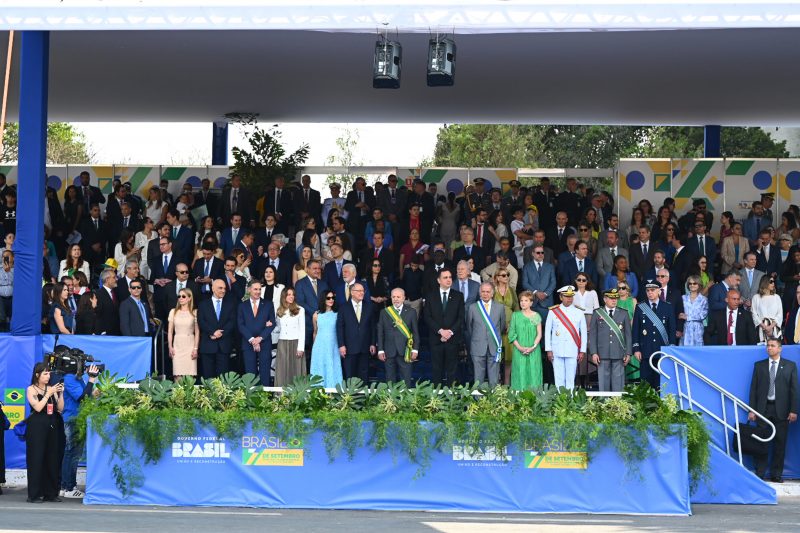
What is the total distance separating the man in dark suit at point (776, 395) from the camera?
14.9 m

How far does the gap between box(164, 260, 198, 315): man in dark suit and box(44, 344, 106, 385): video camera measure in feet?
13.5

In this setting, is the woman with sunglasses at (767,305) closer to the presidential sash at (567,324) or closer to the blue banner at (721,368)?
the blue banner at (721,368)

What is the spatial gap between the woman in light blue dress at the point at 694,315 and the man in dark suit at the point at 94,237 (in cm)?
1060

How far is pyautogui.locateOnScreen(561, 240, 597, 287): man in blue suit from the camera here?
18.8 meters

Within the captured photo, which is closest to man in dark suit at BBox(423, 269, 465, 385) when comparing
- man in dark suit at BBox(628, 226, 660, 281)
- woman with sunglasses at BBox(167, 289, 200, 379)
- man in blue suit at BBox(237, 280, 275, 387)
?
man in blue suit at BBox(237, 280, 275, 387)

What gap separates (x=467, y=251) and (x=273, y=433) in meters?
7.43

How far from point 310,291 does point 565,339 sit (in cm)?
369

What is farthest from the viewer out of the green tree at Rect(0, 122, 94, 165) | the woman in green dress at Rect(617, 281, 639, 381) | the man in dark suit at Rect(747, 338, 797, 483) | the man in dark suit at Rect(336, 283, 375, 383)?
the green tree at Rect(0, 122, 94, 165)

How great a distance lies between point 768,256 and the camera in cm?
2009

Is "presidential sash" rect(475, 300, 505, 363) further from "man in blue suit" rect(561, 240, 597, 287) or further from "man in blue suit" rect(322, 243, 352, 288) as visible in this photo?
"man in blue suit" rect(322, 243, 352, 288)

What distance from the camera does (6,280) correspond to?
61.1ft

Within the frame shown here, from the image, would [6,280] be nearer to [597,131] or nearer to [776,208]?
[776,208]

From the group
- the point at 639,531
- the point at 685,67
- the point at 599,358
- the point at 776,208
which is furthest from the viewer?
the point at 776,208

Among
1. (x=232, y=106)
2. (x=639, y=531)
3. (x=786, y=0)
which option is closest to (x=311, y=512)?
(x=639, y=531)
